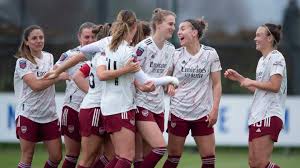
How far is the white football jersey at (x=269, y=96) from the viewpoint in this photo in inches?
377

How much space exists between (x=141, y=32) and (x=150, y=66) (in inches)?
19.3

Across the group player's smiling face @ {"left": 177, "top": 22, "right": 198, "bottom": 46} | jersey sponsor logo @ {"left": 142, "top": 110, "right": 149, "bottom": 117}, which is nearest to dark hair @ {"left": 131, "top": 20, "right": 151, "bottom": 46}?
player's smiling face @ {"left": 177, "top": 22, "right": 198, "bottom": 46}

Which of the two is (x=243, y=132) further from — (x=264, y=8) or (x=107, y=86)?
(x=107, y=86)

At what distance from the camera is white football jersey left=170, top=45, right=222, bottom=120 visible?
400 inches

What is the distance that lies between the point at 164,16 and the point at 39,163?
4249 mm

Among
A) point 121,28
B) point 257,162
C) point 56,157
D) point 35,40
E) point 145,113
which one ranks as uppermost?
point 121,28

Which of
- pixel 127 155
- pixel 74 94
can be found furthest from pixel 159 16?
pixel 127 155

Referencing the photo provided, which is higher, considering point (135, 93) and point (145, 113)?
point (135, 93)

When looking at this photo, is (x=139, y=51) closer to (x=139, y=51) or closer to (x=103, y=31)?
(x=139, y=51)

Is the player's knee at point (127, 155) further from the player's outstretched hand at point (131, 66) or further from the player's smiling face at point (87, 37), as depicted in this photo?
the player's smiling face at point (87, 37)

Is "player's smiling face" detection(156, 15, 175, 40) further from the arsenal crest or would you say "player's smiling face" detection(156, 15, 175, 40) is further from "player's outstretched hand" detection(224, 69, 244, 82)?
"player's outstretched hand" detection(224, 69, 244, 82)

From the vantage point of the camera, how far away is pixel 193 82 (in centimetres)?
1017

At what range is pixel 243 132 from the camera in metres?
15.3

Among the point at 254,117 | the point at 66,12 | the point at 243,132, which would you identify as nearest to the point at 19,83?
the point at 254,117
